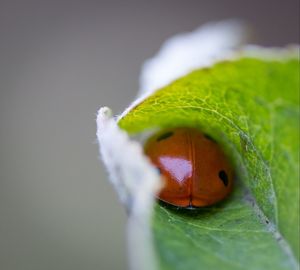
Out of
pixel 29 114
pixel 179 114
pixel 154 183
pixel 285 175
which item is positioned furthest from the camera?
pixel 29 114

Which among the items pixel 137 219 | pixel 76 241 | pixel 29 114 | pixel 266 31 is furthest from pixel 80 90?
pixel 137 219

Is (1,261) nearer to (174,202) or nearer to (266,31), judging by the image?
(174,202)

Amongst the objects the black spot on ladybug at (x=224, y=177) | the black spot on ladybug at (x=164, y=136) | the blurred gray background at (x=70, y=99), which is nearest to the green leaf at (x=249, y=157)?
the black spot on ladybug at (x=224, y=177)

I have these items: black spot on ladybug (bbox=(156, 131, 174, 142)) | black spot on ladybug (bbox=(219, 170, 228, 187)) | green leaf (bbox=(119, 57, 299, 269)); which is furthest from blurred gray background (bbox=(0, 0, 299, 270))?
green leaf (bbox=(119, 57, 299, 269))

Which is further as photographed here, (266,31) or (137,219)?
(266,31)

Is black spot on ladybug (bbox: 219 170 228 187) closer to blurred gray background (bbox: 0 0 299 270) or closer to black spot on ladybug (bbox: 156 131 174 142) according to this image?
black spot on ladybug (bbox: 156 131 174 142)

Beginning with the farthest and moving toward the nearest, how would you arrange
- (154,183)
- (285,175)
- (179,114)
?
(179,114) < (285,175) < (154,183)
